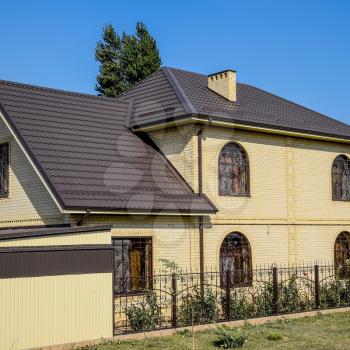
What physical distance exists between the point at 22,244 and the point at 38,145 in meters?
4.55

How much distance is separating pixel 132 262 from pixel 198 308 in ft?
7.50

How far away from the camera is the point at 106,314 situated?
11703 mm

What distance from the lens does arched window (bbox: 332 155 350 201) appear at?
66.4ft

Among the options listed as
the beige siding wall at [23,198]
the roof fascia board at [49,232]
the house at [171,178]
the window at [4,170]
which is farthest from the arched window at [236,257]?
the window at [4,170]

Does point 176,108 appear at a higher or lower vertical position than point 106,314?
higher

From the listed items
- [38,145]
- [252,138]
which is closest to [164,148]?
[252,138]

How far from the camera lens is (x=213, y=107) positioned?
1772 centimetres

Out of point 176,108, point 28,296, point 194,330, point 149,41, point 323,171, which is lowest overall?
point 194,330

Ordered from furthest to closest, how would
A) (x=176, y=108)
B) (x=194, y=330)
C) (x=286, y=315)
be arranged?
(x=176, y=108)
(x=286, y=315)
(x=194, y=330)

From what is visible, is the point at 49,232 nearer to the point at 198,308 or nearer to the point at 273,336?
the point at 198,308

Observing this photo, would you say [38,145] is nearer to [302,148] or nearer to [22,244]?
[22,244]

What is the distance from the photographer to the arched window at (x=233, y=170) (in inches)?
672

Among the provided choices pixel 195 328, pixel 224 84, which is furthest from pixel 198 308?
pixel 224 84

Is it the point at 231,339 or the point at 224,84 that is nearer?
the point at 231,339
